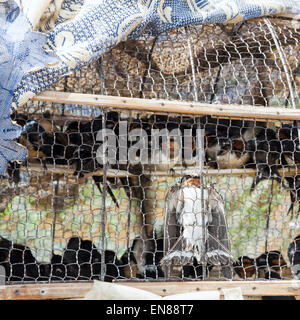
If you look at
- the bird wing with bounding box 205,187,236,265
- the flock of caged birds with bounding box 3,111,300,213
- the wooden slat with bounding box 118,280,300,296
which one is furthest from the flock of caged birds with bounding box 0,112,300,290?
the wooden slat with bounding box 118,280,300,296

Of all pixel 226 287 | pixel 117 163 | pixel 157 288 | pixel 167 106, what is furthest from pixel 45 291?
pixel 117 163

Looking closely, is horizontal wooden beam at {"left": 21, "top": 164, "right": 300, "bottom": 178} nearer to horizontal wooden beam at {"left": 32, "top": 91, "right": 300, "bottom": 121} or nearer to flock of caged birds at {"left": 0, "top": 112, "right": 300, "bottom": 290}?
flock of caged birds at {"left": 0, "top": 112, "right": 300, "bottom": 290}

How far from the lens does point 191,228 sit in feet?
4.89

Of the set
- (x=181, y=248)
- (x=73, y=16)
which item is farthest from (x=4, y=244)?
(x=73, y=16)

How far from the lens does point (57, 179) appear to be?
6.66ft

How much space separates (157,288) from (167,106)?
0.50m

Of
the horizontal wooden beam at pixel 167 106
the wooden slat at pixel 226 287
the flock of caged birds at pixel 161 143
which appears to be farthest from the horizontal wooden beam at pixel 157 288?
the flock of caged birds at pixel 161 143

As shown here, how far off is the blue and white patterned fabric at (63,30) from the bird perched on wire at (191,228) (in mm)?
571

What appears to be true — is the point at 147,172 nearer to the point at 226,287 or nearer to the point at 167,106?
the point at 167,106

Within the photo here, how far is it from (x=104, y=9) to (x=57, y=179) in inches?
40.4

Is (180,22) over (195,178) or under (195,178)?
over

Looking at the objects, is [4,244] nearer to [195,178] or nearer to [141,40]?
[195,178]

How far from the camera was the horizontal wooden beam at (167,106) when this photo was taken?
1169 millimetres
